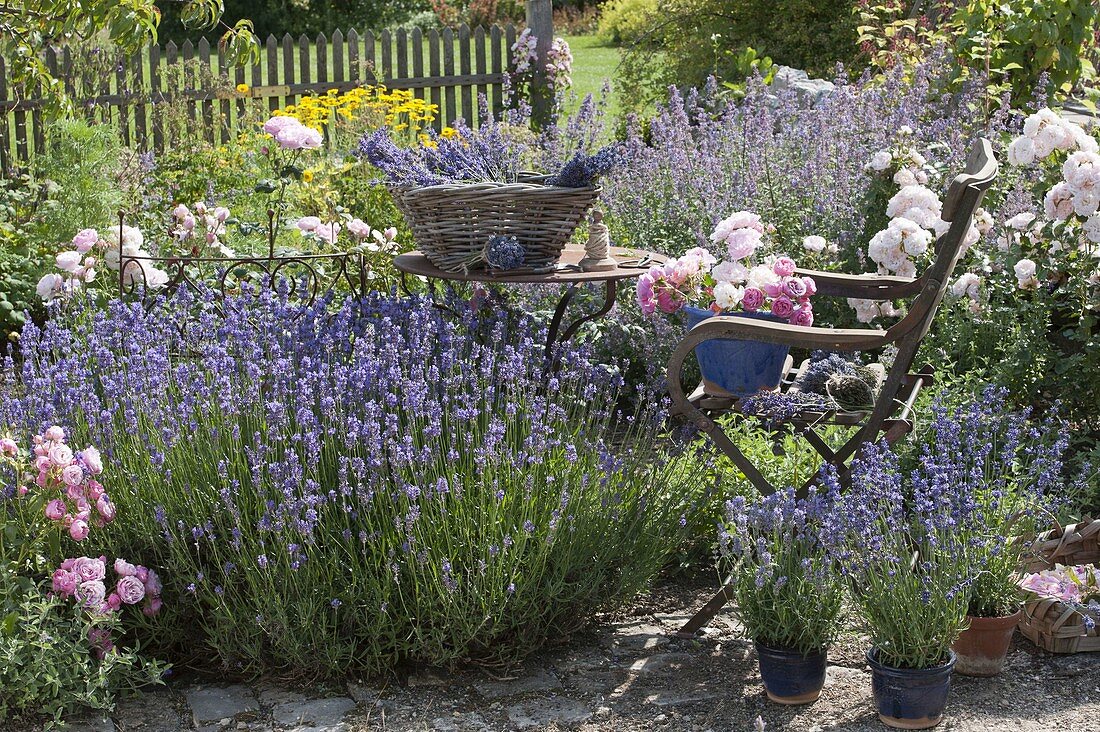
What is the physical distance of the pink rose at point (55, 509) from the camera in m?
3.12

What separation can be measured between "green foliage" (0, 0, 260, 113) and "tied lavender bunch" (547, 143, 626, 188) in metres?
1.57

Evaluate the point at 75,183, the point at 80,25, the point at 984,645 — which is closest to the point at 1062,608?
the point at 984,645

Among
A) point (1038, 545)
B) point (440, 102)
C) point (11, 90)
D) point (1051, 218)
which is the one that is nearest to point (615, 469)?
point (1038, 545)

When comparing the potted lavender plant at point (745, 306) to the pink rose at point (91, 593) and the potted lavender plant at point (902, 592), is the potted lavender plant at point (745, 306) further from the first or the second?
the pink rose at point (91, 593)

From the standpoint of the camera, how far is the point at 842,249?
548 centimetres

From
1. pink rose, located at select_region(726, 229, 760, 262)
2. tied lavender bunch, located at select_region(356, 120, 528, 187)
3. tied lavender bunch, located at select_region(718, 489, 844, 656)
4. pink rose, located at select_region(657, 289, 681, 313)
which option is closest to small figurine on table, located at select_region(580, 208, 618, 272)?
tied lavender bunch, located at select_region(356, 120, 528, 187)

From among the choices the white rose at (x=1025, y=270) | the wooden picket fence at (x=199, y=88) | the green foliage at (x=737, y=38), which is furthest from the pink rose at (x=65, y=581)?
the green foliage at (x=737, y=38)

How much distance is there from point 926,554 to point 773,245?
2.63m

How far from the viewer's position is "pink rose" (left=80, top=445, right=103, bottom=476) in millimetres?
3156

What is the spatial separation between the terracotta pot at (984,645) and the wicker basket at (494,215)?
171cm

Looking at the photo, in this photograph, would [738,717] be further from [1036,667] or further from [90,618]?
[90,618]

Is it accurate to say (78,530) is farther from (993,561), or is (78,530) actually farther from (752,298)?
(993,561)

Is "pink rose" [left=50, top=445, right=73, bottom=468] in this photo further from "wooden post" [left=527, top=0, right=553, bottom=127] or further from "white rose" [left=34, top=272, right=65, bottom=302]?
"wooden post" [left=527, top=0, right=553, bottom=127]

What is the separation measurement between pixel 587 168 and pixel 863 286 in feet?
3.05
